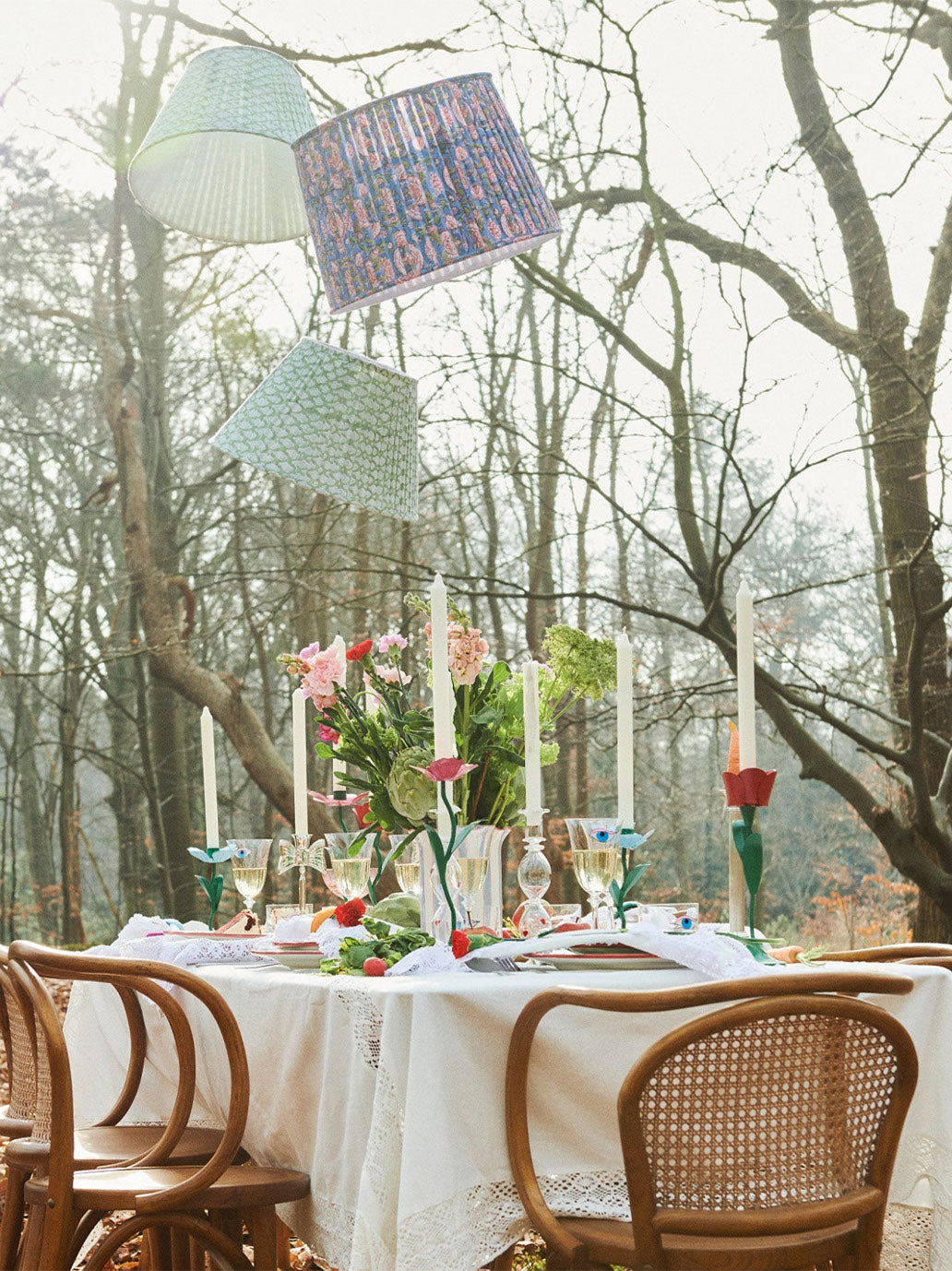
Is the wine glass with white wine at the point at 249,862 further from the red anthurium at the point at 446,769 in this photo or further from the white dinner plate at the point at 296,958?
the red anthurium at the point at 446,769

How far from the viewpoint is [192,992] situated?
1726mm

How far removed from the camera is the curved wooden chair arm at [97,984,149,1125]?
6.97 ft

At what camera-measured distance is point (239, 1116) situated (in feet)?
5.72

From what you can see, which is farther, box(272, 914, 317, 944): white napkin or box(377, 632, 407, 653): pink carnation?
box(377, 632, 407, 653): pink carnation

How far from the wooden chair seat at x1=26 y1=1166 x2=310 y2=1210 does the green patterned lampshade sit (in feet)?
3.92

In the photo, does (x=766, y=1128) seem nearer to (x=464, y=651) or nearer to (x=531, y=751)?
(x=531, y=751)

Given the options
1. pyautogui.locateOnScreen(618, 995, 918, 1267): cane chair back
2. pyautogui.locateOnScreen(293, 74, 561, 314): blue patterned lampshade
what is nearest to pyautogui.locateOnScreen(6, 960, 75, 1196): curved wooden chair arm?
pyautogui.locateOnScreen(618, 995, 918, 1267): cane chair back

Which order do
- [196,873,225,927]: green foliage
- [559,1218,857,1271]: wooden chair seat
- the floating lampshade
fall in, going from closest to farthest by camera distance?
[559,1218,857,1271]: wooden chair seat
[196,873,225,927]: green foliage
the floating lampshade

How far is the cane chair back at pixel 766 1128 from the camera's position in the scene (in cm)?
142

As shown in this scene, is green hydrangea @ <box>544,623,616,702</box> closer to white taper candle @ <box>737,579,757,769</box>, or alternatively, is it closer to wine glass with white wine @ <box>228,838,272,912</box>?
white taper candle @ <box>737,579,757,769</box>

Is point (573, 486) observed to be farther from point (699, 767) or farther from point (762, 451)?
point (699, 767)

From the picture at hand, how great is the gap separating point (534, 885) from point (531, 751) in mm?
231

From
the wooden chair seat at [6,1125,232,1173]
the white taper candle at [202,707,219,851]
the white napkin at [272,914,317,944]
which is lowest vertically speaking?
the wooden chair seat at [6,1125,232,1173]

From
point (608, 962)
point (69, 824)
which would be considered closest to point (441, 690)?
point (608, 962)
